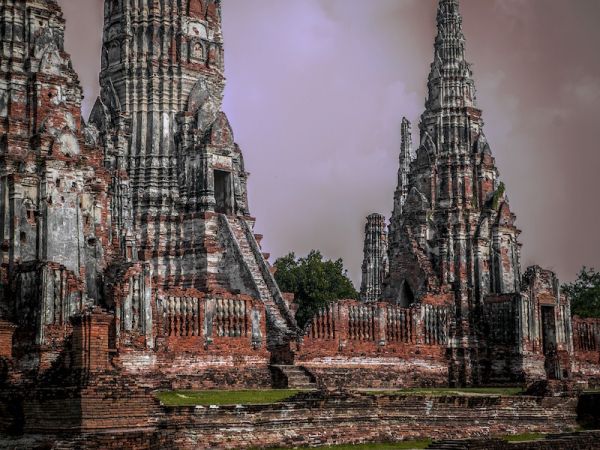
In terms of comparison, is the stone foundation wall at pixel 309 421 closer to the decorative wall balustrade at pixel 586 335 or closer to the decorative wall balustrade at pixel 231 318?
the decorative wall balustrade at pixel 231 318

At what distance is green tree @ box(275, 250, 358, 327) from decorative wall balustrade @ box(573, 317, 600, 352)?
14848 millimetres

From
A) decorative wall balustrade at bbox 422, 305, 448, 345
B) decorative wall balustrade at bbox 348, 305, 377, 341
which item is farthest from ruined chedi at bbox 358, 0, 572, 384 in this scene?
decorative wall balustrade at bbox 348, 305, 377, 341

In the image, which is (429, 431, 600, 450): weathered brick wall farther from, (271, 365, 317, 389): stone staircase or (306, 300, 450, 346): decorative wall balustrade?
(306, 300, 450, 346): decorative wall balustrade

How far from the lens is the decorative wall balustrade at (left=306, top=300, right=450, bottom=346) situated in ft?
114

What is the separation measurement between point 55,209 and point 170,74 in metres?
14.3

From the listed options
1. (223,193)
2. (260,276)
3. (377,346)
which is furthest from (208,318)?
(223,193)

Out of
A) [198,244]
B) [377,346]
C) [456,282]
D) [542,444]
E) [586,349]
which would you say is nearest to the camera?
[542,444]

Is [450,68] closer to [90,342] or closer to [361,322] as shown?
[361,322]

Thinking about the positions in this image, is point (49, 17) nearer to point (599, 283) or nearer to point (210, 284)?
point (210, 284)

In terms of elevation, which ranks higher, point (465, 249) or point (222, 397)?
point (465, 249)

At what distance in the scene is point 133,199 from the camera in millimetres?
38188

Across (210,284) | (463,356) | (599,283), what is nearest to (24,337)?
(210,284)

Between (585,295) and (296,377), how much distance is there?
102 ft

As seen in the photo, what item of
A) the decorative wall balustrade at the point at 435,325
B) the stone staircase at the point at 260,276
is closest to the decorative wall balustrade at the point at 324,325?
the stone staircase at the point at 260,276
